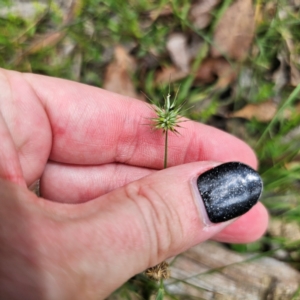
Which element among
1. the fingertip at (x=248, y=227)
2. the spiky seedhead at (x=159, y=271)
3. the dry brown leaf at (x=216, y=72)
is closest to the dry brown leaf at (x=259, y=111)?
the dry brown leaf at (x=216, y=72)

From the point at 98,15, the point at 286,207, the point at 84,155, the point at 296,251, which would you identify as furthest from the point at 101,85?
the point at 296,251

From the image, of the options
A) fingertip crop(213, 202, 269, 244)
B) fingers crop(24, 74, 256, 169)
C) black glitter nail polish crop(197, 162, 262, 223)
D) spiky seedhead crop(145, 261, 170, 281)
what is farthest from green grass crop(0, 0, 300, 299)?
spiky seedhead crop(145, 261, 170, 281)

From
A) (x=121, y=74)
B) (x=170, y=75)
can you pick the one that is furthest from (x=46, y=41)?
(x=170, y=75)

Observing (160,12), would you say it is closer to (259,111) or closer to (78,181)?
(259,111)

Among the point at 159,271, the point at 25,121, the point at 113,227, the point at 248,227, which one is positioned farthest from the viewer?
the point at 248,227

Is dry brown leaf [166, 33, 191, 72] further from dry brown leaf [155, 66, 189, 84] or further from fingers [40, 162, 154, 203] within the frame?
fingers [40, 162, 154, 203]

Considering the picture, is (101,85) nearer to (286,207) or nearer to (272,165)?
(272,165)

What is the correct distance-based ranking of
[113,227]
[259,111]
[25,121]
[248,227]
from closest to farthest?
[113,227], [25,121], [248,227], [259,111]
